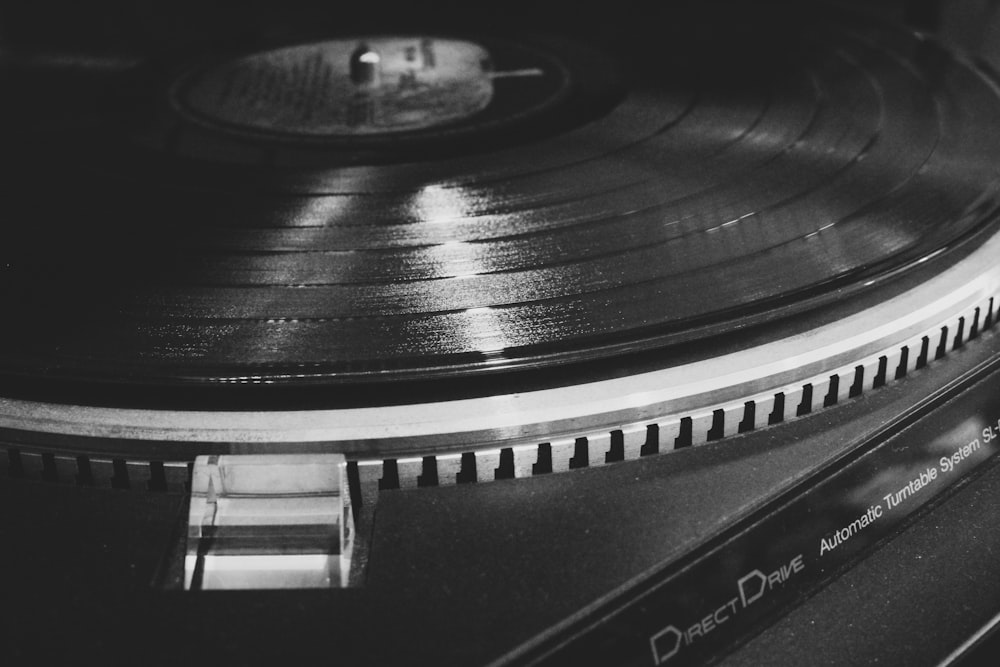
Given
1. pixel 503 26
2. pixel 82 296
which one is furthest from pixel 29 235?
pixel 503 26

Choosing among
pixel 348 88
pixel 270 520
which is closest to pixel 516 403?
pixel 270 520

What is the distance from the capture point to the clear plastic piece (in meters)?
0.55

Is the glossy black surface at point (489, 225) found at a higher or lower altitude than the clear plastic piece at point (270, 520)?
higher

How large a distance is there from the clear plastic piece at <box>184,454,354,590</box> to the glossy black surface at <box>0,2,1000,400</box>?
0.05 m

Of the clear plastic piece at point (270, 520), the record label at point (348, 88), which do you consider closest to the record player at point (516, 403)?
the clear plastic piece at point (270, 520)

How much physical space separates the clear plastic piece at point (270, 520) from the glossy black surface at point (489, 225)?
1.8 inches

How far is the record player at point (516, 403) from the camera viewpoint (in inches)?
20.7

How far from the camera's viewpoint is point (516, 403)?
0.58m

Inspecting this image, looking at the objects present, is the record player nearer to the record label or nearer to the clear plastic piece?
the clear plastic piece

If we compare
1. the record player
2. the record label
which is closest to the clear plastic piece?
the record player

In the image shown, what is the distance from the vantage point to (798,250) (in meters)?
0.69

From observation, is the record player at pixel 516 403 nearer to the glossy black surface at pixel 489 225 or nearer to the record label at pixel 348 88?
the glossy black surface at pixel 489 225

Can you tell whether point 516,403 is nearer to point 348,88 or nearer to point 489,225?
point 489,225

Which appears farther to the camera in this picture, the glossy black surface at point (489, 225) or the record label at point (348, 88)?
the record label at point (348, 88)
